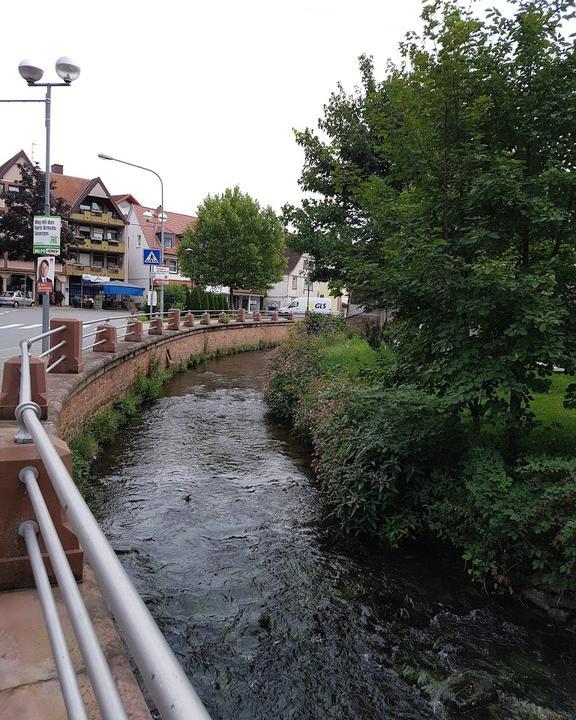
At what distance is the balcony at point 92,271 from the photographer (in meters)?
51.5

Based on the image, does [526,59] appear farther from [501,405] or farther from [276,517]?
[276,517]

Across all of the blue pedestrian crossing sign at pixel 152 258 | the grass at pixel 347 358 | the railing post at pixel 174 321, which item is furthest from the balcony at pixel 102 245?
the grass at pixel 347 358

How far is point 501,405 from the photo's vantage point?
6.27 metres

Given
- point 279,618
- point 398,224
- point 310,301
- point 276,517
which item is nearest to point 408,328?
point 398,224

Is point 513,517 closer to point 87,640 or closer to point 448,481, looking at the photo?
point 448,481

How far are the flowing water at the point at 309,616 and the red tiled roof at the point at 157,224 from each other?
4816 cm

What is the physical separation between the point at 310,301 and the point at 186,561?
4819 cm

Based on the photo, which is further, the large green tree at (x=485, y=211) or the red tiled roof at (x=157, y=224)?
the red tiled roof at (x=157, y=224)

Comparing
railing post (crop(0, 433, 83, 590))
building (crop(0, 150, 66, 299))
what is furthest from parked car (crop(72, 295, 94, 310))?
railing post (crop(0, 433, 83, 590))

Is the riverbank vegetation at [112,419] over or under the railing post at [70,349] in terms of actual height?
under

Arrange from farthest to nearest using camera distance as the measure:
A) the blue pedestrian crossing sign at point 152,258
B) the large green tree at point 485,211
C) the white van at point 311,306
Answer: the white van at point 311,306
the blue pedestrian crossing sign at point 152,258
the large green tree at point 485,211

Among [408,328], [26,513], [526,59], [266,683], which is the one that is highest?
[526,59]

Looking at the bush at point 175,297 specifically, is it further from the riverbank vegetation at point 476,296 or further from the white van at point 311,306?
the riverbank vegetation at point 476,296

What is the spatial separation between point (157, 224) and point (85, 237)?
296 inches
